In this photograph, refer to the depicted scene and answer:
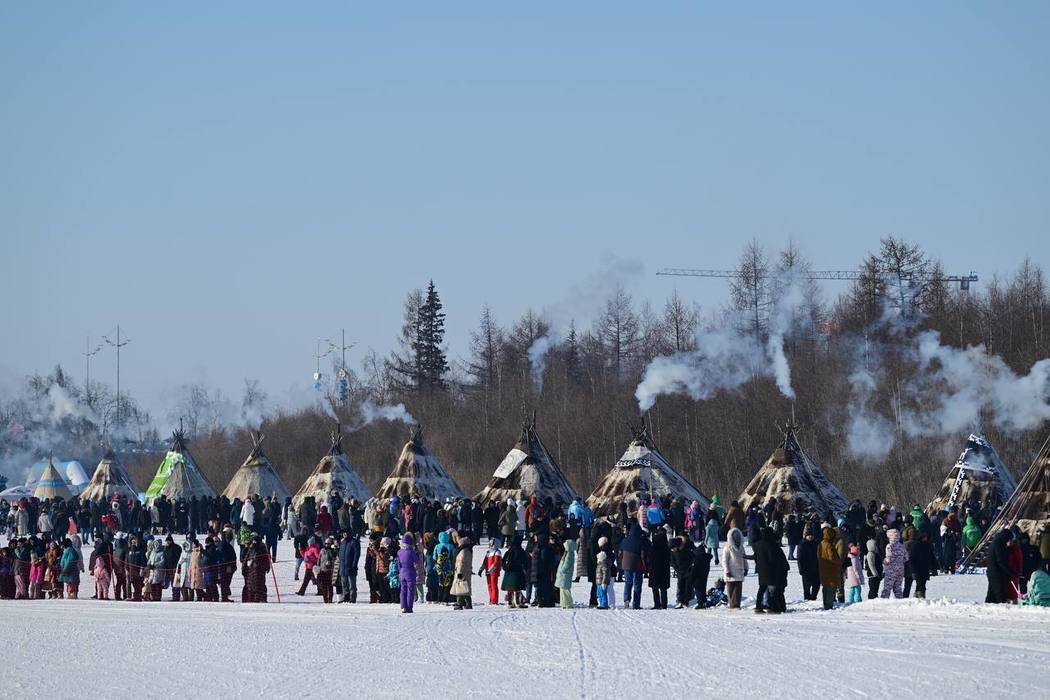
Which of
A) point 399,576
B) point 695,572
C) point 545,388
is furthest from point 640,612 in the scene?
point 545,388

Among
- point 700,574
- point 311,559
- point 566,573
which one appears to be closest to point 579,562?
point 566,573

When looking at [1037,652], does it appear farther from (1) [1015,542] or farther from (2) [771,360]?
(2) [771,360]

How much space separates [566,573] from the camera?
70.8 feet

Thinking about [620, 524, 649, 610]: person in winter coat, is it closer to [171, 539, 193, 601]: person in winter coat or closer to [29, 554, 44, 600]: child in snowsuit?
[171, 539, 193, 601]: person in winter coat

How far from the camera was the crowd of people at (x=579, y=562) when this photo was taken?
67.7 feet

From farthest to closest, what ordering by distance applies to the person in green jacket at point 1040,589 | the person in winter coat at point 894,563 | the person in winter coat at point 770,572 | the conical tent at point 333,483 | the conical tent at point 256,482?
the conical tent at point 256,482 → the conical tent at point 333,483 → the person in winter coat at point 894,563 → the person in winter coat at point 770,572 → the person in green jacket at point 1040,589

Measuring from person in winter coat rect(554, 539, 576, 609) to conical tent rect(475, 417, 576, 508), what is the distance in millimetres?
18029

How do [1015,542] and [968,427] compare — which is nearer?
[1015,542]

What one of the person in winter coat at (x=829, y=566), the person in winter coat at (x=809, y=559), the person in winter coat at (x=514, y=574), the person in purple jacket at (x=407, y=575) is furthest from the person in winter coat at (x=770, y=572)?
the person in purple jacket at (x=407, y=575)

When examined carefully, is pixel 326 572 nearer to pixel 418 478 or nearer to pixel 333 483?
pixel 418 478

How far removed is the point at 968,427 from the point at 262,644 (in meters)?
33.8

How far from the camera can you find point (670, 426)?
60156 millimetres

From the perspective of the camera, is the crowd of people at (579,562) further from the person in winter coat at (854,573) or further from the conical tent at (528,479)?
the conical tent at (528,479)

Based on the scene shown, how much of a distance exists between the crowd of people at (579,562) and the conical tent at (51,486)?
19742mm
